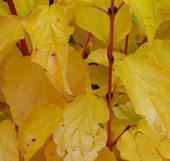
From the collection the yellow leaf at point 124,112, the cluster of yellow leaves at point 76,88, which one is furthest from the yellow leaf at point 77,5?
the yellow leaf at point 124,112

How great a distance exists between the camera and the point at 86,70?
60 centimetres

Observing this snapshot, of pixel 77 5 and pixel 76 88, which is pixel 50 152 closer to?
pixel 76 88

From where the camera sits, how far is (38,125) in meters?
0.62

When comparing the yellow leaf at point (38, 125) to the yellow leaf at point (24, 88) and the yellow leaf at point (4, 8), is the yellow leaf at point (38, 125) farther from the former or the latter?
the yellow leaf at point (4, 8)

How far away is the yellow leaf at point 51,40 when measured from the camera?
0.45 m

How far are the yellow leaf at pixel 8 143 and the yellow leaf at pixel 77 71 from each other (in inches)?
5.6

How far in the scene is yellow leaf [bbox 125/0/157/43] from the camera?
465mm

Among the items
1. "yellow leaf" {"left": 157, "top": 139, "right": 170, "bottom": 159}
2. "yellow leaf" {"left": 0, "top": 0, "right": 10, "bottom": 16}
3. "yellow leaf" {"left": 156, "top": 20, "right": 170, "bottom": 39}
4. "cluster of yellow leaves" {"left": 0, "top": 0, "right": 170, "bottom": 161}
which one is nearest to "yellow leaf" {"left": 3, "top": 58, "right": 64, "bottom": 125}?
"cluster of yellow leaves" {"left": 0, "top": 0, "right": 170, "bottom": 161}

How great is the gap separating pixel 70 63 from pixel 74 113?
3.4 inches

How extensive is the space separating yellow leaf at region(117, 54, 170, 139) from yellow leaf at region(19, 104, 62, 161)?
0.15 meters

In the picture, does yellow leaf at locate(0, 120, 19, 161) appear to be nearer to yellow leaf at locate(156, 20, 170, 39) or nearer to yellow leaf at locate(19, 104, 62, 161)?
yellow leaf at locate(19, 104, 62, 161)

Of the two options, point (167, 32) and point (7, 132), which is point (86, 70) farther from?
point (167, 32)

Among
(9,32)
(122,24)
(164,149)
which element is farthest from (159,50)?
(9,32)

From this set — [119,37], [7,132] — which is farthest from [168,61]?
[7,132]
